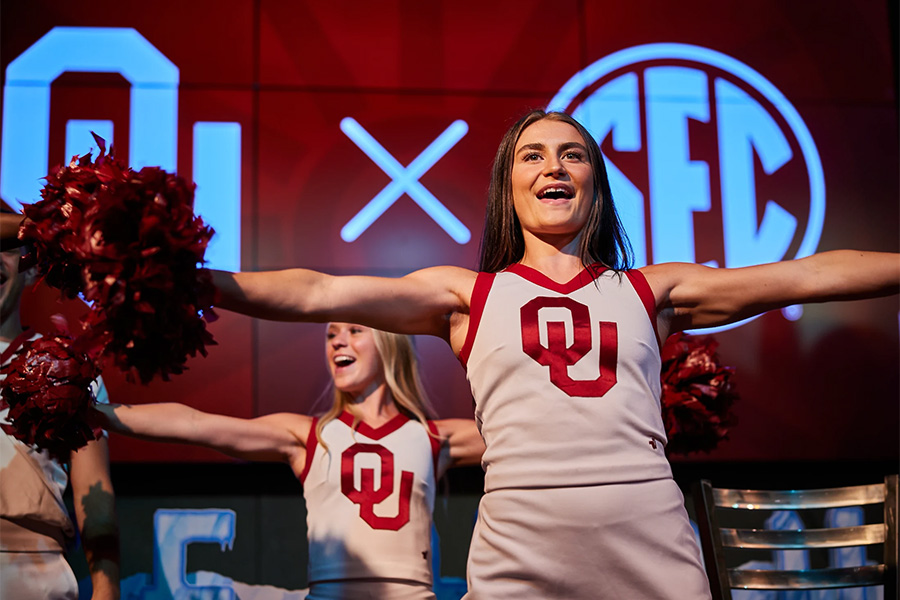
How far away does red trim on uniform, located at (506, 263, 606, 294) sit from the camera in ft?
6.43

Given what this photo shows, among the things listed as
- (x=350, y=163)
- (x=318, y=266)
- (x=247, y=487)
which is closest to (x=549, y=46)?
(x=350, y=163)

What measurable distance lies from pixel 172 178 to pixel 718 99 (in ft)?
10.9

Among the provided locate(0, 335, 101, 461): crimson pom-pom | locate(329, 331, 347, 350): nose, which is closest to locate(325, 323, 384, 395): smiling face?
locate(329, 331, 347, 350): nose

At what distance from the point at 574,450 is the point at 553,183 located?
0.65 metres

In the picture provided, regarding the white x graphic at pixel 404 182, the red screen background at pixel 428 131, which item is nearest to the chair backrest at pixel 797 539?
the red screen background at pixel 428 131

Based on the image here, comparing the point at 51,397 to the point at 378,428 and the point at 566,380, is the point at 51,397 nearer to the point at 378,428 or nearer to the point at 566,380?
the point at 378,428

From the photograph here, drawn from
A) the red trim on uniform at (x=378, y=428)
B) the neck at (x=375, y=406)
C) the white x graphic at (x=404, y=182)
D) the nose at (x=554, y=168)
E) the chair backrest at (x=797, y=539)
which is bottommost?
the chair backrest at (x=797, y=539)

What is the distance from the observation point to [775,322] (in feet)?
13.4

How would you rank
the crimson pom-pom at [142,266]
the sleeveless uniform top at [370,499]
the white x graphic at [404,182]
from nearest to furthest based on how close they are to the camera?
the crimson pom-pom at [142,266] < the sleeveless uniform top at [370,499] < the white x graphic at [404,182]

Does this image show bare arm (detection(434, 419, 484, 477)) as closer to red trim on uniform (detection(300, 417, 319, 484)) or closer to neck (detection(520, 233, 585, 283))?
red trim on uniform (detection(300, 417, 319, 484))

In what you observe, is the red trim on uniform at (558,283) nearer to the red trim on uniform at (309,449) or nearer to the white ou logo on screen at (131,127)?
the red trim on uniform at (309,449)

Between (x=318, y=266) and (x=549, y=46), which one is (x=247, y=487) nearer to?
(x=318, y=266)

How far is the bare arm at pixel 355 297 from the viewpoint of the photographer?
171 cm

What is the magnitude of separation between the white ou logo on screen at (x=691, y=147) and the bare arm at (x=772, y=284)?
80.1 inches
